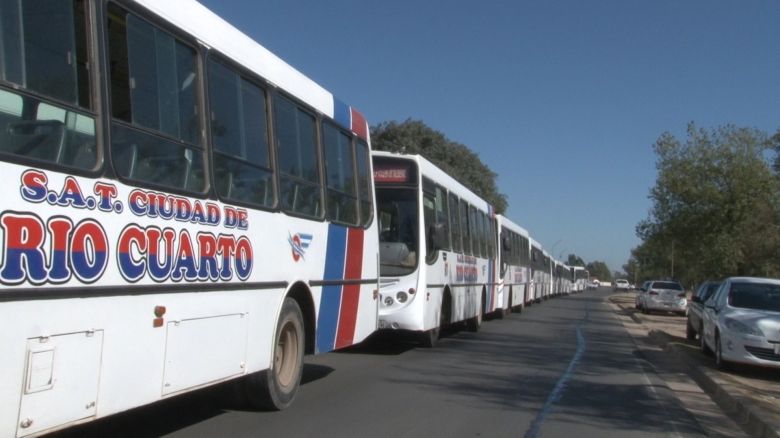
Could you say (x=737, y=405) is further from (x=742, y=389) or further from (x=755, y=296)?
(x=755, y=296)

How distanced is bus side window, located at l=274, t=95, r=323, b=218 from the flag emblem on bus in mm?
243

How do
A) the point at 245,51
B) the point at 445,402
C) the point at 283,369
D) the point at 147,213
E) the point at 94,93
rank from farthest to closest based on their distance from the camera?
the point at 445,402 → the point at 283,369 → the point at 245,51 → the point at 147,213 → the point at 94,93

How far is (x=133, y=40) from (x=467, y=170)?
4740 centimetres

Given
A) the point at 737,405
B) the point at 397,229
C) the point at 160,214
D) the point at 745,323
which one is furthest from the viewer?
the point at 397,229

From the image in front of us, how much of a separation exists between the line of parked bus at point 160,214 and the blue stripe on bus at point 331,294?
33mm

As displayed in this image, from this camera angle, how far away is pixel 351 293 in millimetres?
9680

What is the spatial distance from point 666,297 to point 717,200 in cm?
685

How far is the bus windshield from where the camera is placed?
13438mm

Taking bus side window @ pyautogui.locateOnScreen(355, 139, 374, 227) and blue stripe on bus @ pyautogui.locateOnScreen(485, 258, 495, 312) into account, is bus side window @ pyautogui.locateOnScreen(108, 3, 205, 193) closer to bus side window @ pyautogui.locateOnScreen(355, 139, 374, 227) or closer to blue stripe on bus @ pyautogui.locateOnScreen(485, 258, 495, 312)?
bus side window @ pyautogui.locateOnScreen(355, 139, 374, 227)

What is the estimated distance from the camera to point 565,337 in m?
19.8

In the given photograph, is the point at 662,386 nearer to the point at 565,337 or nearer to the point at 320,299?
the point at 320,299

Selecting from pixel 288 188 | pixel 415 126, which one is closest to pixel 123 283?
pixel 288 188

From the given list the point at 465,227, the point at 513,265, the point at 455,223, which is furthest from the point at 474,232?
the point at 513,265

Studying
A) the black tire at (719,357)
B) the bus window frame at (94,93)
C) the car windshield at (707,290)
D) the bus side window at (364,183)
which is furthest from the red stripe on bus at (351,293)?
the car windshield at (707,290)
